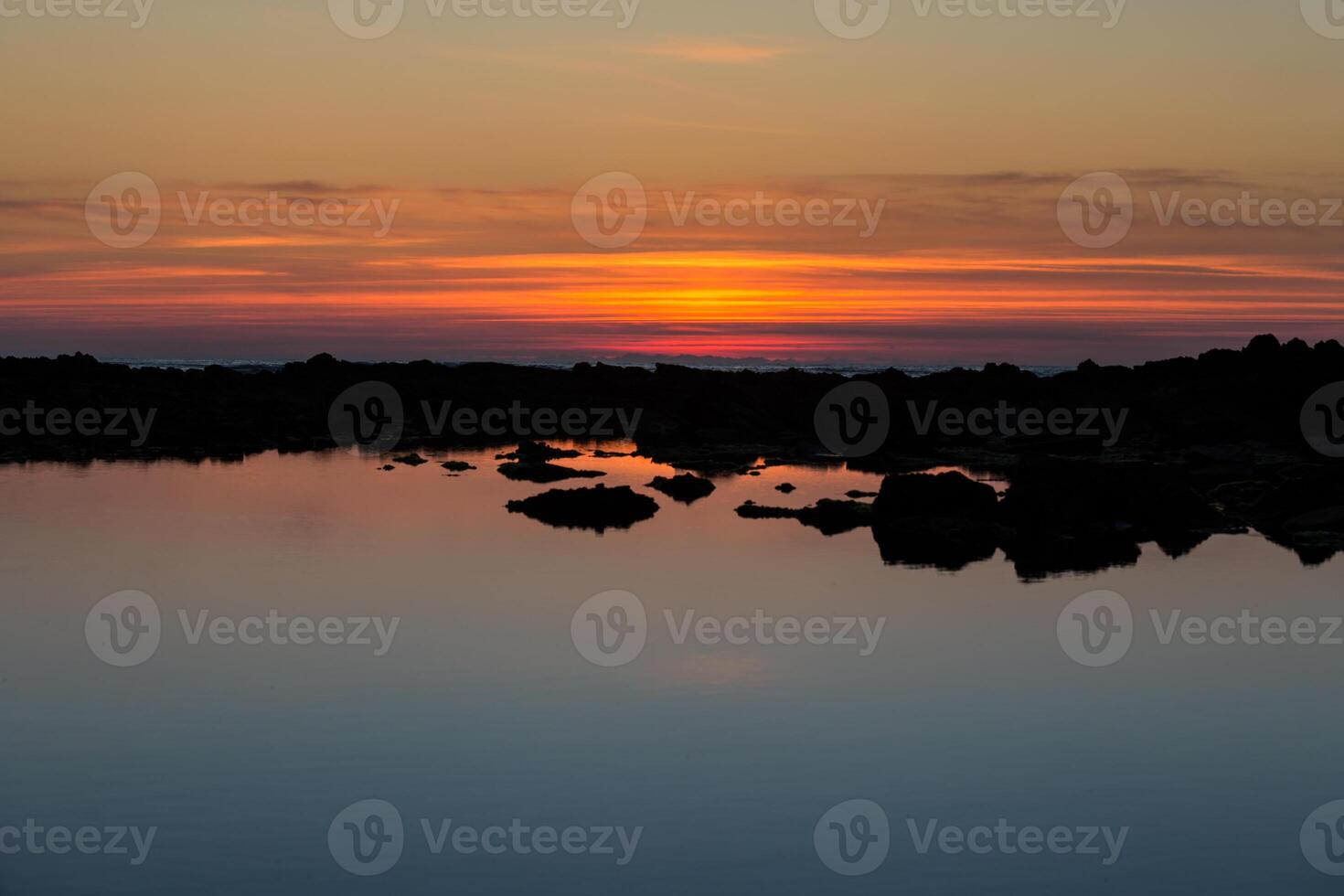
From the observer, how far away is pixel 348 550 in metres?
33.2

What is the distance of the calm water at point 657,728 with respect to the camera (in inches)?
543

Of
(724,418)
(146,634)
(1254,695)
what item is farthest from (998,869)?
(724,418)

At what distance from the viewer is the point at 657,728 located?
1830 cm

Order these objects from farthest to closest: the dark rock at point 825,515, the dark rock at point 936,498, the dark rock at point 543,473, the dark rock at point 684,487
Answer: the dark rock at point 543,473
the dark rock at point 684,487
the dark rock at point 825,515
the dark rock at point 936,498

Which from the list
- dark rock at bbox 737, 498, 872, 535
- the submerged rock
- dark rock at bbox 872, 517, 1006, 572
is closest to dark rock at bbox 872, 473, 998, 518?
dark rock at bbox 872, 517, 1006, 572

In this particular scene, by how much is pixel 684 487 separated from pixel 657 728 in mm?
27818

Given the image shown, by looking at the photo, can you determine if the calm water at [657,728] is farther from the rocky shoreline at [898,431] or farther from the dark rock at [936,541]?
the rocky shoreline at [898,431]

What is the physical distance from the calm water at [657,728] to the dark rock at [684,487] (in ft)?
41.0

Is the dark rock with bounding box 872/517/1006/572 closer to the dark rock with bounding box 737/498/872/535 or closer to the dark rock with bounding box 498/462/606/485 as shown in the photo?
the dark rock with bounding box 737/498/872/535

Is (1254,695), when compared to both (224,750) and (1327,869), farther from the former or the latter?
(224,750)

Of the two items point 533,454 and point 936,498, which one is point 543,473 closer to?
point 533,454

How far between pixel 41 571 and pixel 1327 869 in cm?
2611

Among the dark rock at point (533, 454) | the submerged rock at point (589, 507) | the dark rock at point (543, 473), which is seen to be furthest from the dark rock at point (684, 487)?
the dark rock at point (533, 454)

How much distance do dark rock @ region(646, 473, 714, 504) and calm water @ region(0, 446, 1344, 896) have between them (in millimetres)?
12493
